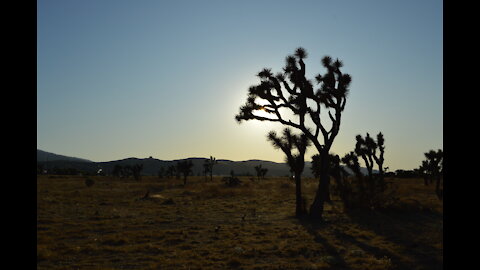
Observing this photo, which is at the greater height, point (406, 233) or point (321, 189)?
point (321, 189)

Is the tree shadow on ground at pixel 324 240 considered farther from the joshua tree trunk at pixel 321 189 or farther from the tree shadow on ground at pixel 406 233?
the tree shadow on ground at pixel 406 233

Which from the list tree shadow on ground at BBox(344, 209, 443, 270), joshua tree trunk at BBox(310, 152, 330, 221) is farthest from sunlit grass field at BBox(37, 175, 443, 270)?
joshua tree trunk at BBox(310, 152, 330, 221)

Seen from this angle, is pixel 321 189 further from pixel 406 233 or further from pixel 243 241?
pixel 243 241

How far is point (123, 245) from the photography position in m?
12.8

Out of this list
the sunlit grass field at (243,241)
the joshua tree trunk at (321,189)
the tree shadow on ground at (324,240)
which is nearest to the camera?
the tree shadow on ground at (324,240)

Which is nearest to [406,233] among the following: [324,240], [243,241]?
[324,240]

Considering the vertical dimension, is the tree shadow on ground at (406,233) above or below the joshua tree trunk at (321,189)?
below

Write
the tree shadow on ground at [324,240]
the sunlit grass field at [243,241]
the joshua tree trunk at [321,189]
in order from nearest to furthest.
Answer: the tree shadow on ground at [324,240]
the sunlit grass field at [243,241]
the joshua tree trunk at [321,189]

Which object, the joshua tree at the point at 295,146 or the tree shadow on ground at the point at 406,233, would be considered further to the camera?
the joshua tree at the point at 295,146

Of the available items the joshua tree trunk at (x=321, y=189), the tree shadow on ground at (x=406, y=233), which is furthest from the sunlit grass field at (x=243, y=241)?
the joshua tree trunk at (x=321, y=189)

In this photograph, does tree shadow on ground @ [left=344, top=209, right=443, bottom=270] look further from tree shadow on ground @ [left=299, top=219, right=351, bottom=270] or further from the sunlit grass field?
tree shadow on ground @ [left=299, top=219, right=351, bottom=270]
